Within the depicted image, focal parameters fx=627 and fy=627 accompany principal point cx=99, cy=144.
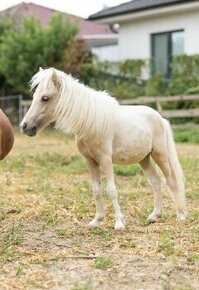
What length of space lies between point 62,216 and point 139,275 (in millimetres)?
2576

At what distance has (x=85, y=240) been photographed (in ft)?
19.1

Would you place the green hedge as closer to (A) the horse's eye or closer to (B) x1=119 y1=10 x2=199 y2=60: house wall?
(B) x1=119 y1=10 x2=199 y2=60: house wall

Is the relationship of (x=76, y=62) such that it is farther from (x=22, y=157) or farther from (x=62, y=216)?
(x=62, y=216)

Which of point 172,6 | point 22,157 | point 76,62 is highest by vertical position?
point 172,6

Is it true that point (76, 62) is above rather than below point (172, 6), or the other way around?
below

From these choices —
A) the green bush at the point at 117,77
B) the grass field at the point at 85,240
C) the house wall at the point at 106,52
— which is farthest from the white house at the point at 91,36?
the grass field at the point at 85,240

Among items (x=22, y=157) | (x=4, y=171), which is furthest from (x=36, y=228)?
(x=22, y=157)

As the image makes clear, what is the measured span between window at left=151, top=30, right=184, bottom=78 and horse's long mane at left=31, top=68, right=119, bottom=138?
48.3 feet

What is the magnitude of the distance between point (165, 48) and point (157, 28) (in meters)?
0.73

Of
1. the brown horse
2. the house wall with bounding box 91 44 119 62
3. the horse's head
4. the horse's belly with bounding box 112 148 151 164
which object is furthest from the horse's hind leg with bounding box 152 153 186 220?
the house wall with bounding box 91 44 119 62

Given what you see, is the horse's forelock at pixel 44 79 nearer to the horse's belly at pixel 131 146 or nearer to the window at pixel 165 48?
the horse's belly at pixel 131 146

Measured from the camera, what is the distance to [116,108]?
641 centimetres

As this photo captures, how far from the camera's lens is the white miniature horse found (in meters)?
6.07

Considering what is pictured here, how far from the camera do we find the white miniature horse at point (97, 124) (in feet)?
19.9
